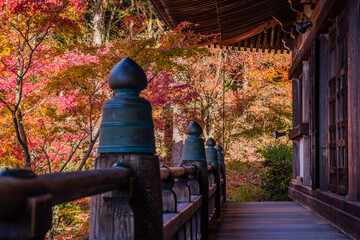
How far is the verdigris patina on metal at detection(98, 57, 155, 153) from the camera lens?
170cm

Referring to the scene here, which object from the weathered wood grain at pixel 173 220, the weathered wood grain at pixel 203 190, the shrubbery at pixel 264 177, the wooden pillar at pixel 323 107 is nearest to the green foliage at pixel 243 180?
the shrubbery at pixel 264 177

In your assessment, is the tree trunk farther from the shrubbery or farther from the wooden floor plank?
the wooden floor plank

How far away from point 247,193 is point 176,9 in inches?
384

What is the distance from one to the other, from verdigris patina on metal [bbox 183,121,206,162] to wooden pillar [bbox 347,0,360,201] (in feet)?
5.08

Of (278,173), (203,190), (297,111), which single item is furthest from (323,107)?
(278,173)

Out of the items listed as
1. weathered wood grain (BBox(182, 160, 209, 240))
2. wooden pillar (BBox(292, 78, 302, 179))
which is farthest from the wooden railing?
wooden pillar (BBox(292, 78, 302, 179))

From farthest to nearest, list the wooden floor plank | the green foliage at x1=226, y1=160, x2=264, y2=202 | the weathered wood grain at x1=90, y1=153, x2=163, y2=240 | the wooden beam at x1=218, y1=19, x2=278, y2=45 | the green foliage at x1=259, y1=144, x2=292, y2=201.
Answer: the green foliage at x1=226, y1=160, x2=264, y2=202
the green foliage at x1=259, y1=144, x2=292, y2=201
the wooden beam at x1=218, y1=19, x2=278, y2=45
the wooden floor plank
the weathered wood grain at x1=90, y1=153, x2=163, y2=240

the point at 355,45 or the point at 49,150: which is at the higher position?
the point at 355,45

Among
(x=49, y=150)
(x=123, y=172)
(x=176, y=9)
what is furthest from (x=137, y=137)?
(x=49, y=150)

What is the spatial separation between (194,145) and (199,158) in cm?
17

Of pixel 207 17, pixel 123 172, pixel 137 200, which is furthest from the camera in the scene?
pixel 207 17

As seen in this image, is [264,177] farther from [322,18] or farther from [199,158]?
[199,158]

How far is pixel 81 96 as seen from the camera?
8.52m

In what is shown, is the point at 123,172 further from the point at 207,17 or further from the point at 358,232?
the point at 207,17
